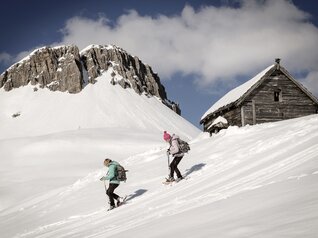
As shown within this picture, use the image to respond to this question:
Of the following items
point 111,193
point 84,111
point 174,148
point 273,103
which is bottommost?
point 111,193

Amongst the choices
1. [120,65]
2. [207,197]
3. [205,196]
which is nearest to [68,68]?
[120,65]

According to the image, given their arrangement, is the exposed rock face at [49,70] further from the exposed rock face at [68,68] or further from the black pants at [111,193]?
the black pants at [111,193]

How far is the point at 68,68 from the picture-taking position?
5349 inches

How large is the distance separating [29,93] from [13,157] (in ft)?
285

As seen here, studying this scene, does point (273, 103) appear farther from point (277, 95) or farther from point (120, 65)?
point (120, 65)

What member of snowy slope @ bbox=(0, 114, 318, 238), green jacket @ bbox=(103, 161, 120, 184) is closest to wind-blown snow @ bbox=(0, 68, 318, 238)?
snowy slope @ bbox=(0, 114, 318, 238)

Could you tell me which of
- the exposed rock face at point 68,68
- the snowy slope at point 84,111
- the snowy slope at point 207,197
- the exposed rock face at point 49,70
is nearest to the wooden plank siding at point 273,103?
the snowy slope at point 207,197

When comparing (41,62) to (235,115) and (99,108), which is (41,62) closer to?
(99,108)

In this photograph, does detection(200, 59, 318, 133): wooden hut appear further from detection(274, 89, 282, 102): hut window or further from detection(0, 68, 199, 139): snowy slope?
detection(0, 68, 199, 139): snowy slope

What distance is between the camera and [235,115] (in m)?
31.1

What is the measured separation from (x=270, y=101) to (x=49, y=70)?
119 m

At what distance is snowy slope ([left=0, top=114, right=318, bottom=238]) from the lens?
5.44 meters

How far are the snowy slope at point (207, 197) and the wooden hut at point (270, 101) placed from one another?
9.55m

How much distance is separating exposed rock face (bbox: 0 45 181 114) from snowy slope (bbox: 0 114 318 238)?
10881cm
